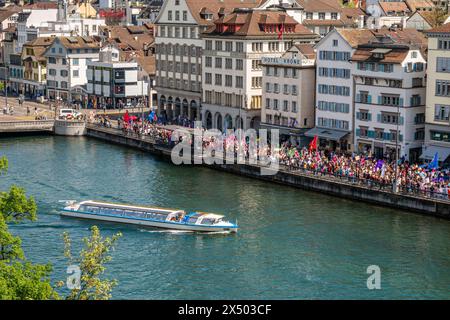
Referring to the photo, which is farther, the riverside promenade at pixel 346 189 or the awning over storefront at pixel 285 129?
the awning over storefront at pixel 285 129

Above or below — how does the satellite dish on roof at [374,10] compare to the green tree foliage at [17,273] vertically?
above

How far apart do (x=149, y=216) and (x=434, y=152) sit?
2335 centimetres

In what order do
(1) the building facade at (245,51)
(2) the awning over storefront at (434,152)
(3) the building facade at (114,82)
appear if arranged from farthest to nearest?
1. (3) the building facade at (114,82)
2. (1) the building facade at (245,51)
3. (2) the awning over storefront at (434,152)

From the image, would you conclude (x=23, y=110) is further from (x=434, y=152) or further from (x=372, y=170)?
(x=434, y=152)

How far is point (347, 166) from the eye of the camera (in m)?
67.3

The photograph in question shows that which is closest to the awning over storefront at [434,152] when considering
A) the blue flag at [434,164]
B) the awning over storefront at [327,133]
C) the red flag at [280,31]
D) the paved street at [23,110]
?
the blue flag at [434,164]

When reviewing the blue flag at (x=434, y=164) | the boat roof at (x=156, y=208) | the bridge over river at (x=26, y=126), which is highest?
the blue flag at (x=434, y=164)

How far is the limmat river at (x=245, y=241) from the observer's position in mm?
43156

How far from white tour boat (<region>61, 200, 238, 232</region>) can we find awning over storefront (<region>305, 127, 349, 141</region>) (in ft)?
73.7

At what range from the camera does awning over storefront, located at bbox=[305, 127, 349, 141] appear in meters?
76.9

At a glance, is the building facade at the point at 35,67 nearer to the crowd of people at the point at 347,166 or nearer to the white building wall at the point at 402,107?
the crowd of people at the point at 347,166

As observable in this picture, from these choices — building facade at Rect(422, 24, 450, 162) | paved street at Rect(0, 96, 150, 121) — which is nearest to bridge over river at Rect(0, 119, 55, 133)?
paved street at Rect(0, 96, 150, 121)

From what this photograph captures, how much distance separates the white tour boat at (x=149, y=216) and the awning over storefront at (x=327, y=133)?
22462mm
